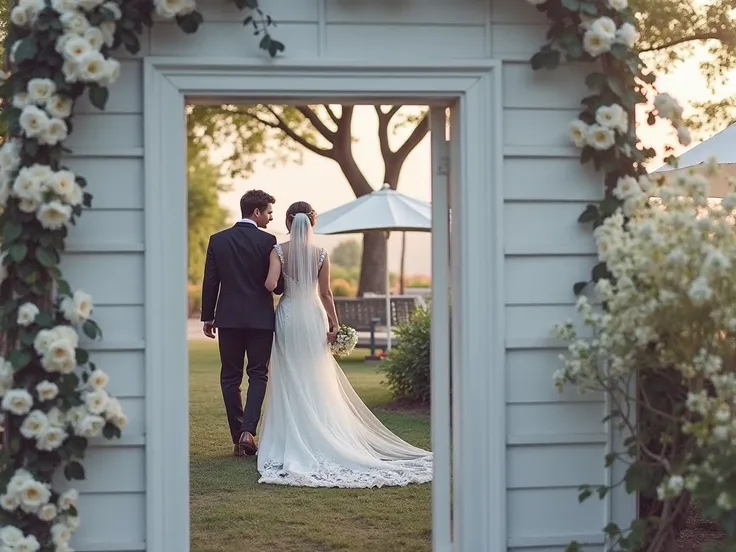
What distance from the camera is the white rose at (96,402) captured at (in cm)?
378

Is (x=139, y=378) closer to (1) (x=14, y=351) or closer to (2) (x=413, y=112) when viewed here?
(1) (x=14, y=351)

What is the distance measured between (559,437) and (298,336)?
328 centimetres

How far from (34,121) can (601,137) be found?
209cm

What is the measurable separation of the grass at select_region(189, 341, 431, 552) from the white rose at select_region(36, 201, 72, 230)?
1.84m

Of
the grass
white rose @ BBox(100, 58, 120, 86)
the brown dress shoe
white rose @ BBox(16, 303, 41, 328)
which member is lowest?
the grass

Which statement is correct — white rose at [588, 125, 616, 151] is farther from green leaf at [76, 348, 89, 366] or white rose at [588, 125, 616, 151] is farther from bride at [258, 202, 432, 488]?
Answer: bride at [258, 202, 432, 488]

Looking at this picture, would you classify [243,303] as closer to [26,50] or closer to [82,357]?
[82,357]

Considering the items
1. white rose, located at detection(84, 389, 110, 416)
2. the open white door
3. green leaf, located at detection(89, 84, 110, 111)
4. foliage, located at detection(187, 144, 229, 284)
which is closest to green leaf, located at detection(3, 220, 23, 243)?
green leaf, located at detection(89, 84, 110, 111)

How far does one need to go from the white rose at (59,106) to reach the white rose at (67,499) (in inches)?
53.8

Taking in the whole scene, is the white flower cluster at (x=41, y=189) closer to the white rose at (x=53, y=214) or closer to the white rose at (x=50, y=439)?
the white rose at (x=53, y=214)

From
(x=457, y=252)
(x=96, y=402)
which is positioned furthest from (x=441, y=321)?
(x=96, y=402)

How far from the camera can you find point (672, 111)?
3.97 metres

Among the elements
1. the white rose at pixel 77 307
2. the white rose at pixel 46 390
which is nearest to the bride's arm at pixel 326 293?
the white rose at pixel 77 307

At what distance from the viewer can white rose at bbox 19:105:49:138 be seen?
12.2 feet
